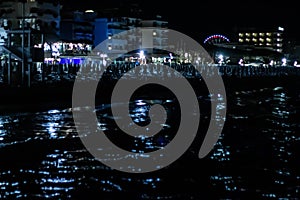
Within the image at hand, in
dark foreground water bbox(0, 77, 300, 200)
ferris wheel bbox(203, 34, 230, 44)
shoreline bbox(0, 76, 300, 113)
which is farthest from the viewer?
ferris wheel bbox(203, 34, 230, 44)

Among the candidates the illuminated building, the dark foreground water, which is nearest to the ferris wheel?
the illuminated building

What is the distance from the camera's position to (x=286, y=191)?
848 centimetres

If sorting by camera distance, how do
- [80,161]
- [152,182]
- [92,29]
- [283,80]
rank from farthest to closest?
[92,29], [283,80], [80,161], [152,182]

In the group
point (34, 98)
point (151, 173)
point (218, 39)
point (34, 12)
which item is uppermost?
point (34, 12)

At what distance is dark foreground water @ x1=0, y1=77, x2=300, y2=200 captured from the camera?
834 cm

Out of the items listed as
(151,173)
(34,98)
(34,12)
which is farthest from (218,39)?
(151,173)

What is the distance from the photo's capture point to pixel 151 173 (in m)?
9.86

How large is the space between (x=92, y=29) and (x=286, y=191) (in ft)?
299

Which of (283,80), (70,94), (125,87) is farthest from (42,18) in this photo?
(70,94)

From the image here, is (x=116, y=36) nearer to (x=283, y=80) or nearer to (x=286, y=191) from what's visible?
(x=283, y=80)

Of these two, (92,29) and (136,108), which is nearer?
(136,108)

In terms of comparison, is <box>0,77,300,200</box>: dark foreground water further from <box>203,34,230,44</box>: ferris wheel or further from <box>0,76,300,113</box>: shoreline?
<box>203,34,230,44</box>: ferris wheel

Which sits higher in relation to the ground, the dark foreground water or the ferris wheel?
the ferris wheel

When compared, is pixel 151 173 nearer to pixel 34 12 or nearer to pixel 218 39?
pixel 34 12
